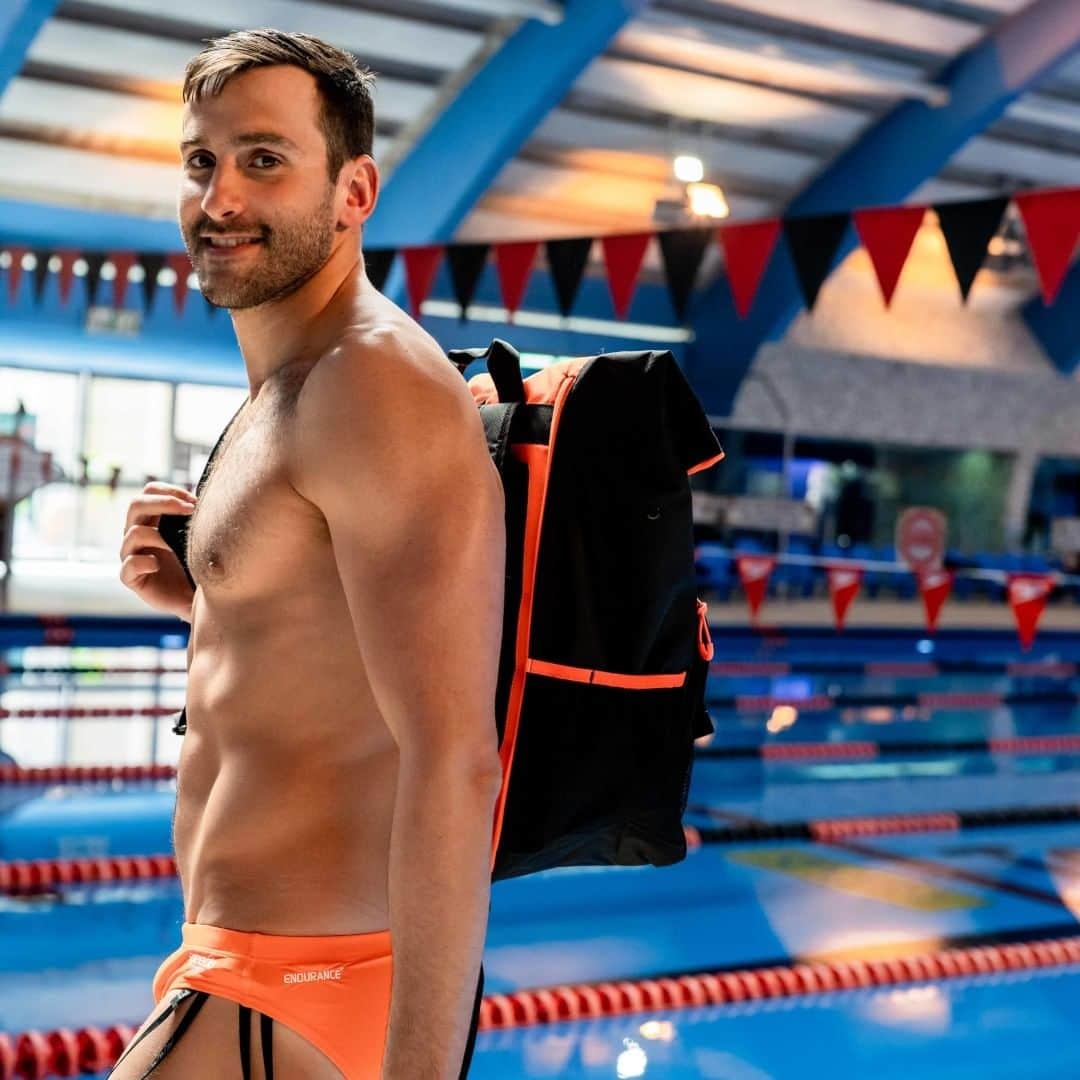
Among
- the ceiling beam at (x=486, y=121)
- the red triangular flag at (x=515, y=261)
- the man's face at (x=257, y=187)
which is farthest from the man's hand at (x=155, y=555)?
the ceiling beam at (x=486, y=121)

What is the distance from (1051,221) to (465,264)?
12.3 ft

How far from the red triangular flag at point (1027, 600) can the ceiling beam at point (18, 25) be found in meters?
7.38

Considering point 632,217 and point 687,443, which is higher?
point 632,217

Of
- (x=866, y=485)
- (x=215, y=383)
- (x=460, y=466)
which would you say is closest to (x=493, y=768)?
(x=460, y=466)

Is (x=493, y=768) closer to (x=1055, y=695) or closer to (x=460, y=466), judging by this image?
(x=460, y=466)

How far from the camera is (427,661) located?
1.04 meters

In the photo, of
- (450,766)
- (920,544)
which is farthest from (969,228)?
(450,766)

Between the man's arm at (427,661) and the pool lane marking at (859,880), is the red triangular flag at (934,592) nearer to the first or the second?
the pool lane marking at (859,880)

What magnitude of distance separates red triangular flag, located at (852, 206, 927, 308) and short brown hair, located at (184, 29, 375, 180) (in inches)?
262

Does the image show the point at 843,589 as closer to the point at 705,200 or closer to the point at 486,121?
the point at 705,200

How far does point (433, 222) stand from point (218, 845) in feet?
43.0

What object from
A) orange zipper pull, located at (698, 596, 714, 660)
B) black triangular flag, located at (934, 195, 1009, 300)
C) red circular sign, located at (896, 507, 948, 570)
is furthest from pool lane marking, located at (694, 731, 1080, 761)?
orange zipper pull, located at (698, 596, 714, 660)

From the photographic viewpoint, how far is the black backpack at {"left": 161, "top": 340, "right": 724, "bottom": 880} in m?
1.18

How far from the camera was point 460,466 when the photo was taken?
106 centimetres
